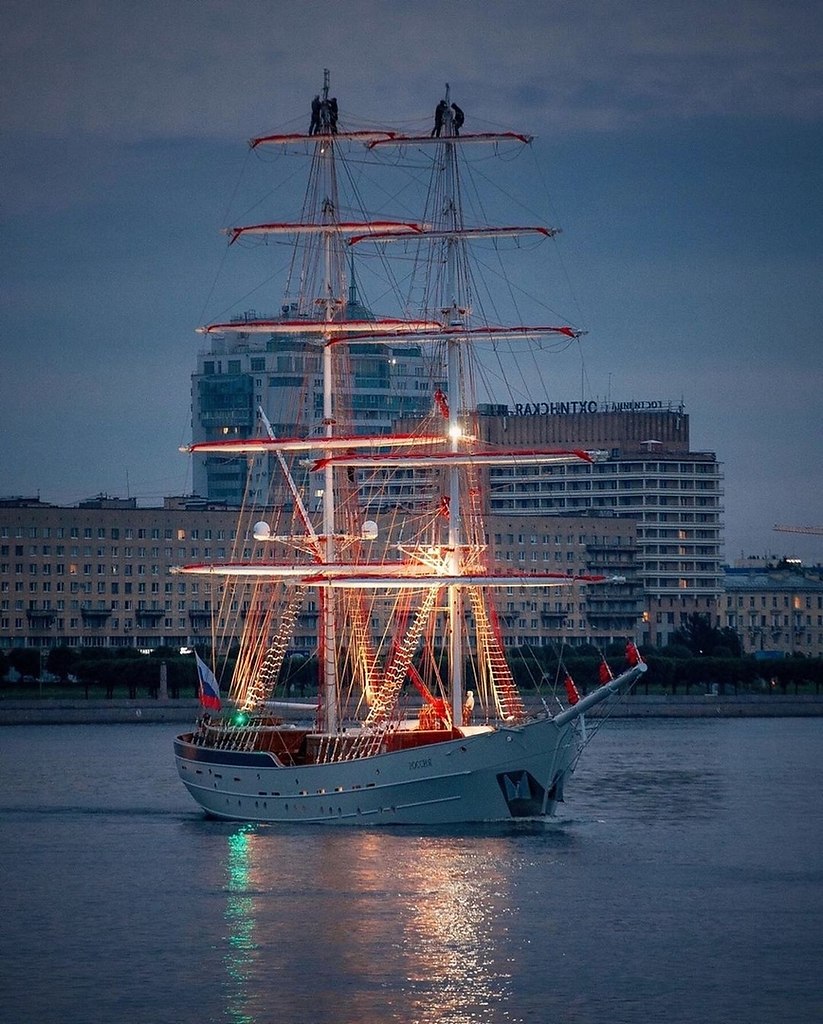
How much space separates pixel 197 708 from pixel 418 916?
95.6 meters

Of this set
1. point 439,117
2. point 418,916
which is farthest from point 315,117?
point 418,916

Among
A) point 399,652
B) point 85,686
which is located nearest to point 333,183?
point 399,652

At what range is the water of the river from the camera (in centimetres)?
4697

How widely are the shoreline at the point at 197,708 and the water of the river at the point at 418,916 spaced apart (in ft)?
194

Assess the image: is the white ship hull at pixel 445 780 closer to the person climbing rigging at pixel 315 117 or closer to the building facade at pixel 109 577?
the person climbing rigging at pixel 315 117

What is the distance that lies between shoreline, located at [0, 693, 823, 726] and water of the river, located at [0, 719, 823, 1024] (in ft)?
194

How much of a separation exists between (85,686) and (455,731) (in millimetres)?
94274

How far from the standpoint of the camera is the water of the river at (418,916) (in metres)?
47.0

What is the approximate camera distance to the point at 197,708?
5960 inches

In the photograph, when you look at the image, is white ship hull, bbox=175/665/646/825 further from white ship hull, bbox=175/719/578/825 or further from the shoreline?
the shoreline

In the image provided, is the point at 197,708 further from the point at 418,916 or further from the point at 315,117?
the point at 418,916

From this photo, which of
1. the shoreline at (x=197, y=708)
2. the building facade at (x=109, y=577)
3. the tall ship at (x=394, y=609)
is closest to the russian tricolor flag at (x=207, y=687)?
the tall ship at (x=394, y=609)

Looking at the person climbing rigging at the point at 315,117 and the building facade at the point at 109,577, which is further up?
the person climbing rigging at the point at 315,117

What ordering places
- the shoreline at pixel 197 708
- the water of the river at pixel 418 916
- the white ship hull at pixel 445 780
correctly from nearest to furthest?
the water of the river at pixel 418 916 < the white ship hull at pixel 445 780 < the shoreline at pixel 197 708
